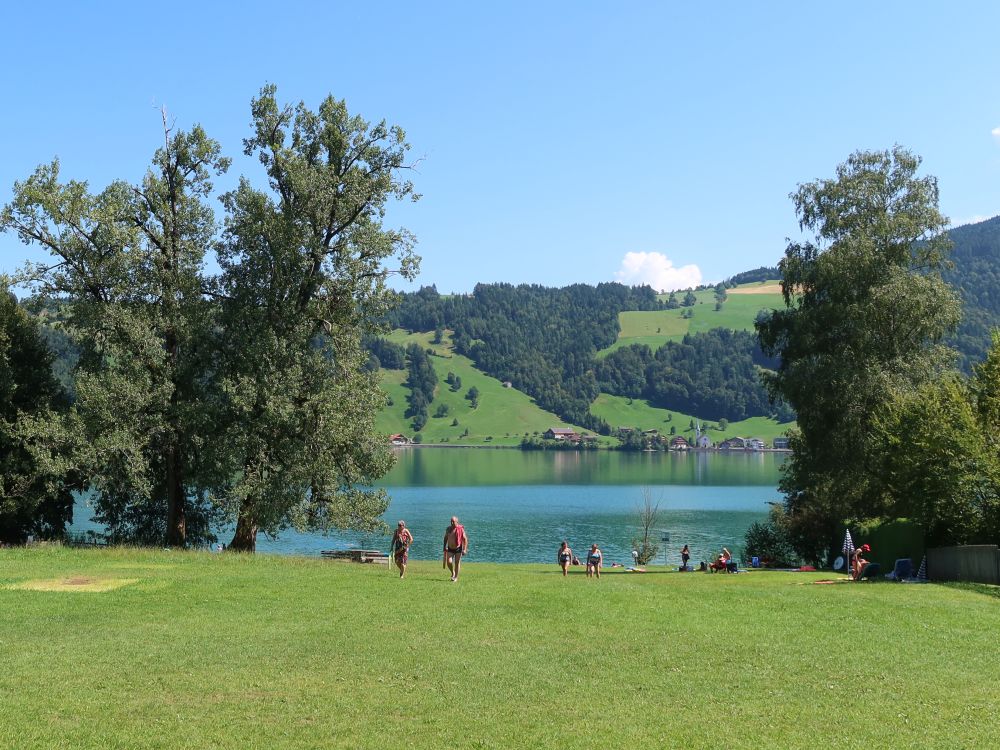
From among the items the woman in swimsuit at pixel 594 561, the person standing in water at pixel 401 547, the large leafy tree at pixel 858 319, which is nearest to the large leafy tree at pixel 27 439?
the person standing in water at pixel 401 547

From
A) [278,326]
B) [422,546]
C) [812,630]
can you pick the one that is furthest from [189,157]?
[422,546]

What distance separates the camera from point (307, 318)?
37.1 meters

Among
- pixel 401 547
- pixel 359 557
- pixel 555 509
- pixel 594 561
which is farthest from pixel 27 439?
pixel 555 509

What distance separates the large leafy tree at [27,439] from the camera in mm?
34906

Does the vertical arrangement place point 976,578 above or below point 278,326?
below

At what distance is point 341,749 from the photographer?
1063 cm

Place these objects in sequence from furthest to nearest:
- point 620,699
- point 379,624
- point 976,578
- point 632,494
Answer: point 632,494 → point 976,578 → point 379,624 → point 620,699

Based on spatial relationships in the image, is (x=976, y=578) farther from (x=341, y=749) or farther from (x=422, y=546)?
(x=422, y=546)

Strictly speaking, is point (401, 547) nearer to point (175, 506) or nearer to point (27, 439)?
point (175, 506)

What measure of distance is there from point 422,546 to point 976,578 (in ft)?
150

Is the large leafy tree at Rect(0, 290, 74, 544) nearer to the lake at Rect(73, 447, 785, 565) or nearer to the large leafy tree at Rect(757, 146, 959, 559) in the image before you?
the lake at Rect(73, 447, 785, 565)

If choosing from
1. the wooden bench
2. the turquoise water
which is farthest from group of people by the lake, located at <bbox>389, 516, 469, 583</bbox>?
the turquoise water

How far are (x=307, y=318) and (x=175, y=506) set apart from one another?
33.0ft

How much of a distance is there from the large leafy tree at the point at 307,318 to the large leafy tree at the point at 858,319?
21.5 metres
